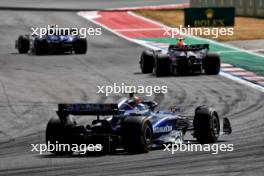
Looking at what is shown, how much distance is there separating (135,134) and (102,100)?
35.0 feet

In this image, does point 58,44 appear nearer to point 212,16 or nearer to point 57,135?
point 212,16

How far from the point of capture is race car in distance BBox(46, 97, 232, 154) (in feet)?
52.8

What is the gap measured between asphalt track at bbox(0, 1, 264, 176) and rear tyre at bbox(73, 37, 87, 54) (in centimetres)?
52

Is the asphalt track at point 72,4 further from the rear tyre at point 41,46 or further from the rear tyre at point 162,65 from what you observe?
the rear tyre at point 162,65

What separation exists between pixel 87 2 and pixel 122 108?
207 feet

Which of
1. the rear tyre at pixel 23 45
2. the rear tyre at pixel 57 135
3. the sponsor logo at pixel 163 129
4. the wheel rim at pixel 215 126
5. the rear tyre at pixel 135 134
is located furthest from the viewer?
the rear tyre at pixel 23 45

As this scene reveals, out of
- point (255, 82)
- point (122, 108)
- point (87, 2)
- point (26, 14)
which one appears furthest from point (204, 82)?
point (87, 2)

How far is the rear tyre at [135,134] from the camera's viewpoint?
52.4ft

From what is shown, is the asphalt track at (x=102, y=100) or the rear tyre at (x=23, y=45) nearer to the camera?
the asphalt track at (x=102, y=100)

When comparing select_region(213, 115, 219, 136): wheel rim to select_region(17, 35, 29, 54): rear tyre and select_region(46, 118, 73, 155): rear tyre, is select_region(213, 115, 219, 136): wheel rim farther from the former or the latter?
select_region(17, 35, 29, 54): rear tyre

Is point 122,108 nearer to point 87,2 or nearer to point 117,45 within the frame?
point 117,45

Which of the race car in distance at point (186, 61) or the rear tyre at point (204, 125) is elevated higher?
the rear tyre at point (204, 125)

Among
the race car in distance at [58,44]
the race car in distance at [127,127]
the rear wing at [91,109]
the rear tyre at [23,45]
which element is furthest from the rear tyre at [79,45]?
the rear wing at [91,109]

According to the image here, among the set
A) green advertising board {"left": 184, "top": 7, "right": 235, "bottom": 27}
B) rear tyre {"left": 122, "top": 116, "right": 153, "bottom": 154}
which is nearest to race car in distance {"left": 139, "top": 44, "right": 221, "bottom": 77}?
green advertising board {"left": 184, "top": 7, "right": 235, "bottom": 27}
